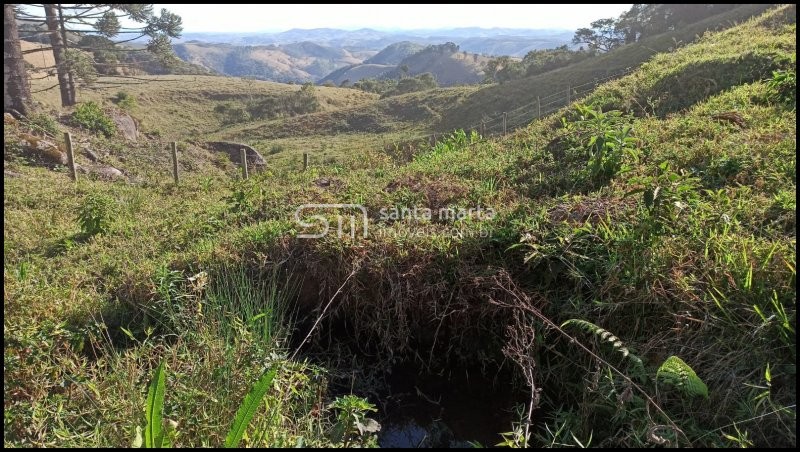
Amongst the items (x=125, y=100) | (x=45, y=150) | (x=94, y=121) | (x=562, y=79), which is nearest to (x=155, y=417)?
(x=45, y=150)

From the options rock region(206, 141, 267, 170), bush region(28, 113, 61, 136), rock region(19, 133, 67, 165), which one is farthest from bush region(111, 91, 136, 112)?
rock region(19, 133, 67, 165)

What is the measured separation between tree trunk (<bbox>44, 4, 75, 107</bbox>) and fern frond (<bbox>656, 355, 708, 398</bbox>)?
58.3 ft

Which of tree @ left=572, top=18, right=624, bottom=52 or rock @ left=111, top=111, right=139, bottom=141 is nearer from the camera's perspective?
rock @ left=111, top=111, right=139, bottom=141

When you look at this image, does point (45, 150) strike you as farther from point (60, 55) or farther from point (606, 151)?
point (606, 151)

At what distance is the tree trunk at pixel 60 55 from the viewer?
635 inches

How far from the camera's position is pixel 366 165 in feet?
30.8

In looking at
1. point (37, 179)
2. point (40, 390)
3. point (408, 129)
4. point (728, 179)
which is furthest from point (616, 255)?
point (408, 129)

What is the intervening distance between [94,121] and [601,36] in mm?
34816

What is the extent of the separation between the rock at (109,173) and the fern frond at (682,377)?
11.0 m

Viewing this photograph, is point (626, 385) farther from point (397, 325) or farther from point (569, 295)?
point (397, 325)

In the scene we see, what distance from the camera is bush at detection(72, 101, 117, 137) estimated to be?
14266 millimetres

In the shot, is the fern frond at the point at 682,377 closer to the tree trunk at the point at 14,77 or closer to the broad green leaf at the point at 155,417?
the broad green leaf at the point at 155,417

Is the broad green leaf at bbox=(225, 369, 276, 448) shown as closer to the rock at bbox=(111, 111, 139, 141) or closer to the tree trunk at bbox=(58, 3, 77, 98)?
the rock at bbox=(111, 111, 139, 141)

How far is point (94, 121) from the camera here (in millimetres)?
14516
